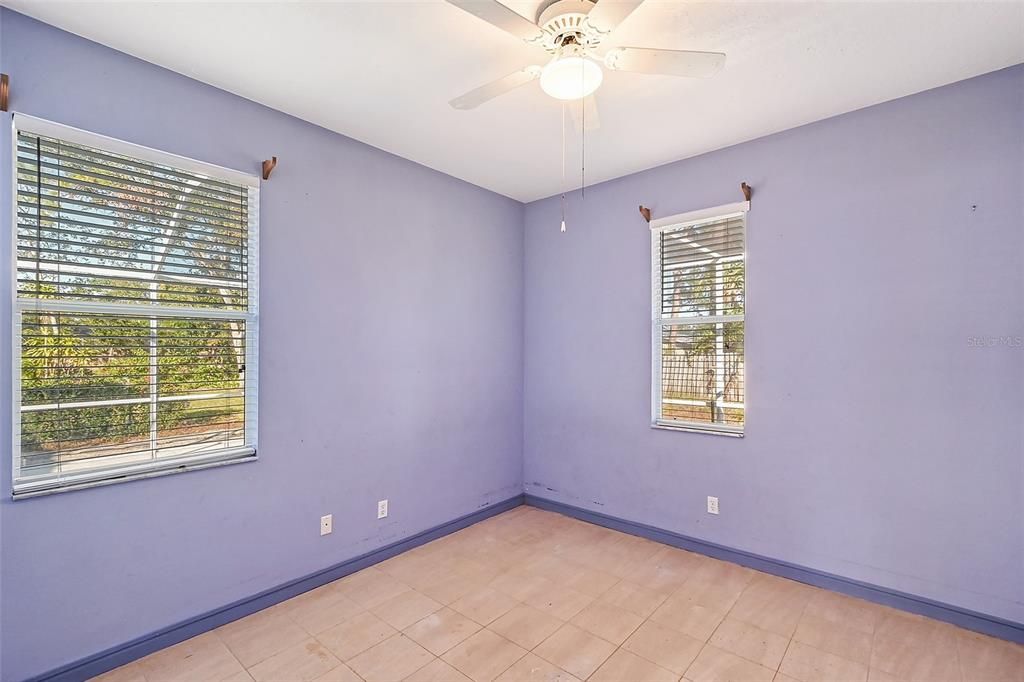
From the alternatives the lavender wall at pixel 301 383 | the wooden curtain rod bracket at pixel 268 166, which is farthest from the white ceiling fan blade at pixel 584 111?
the wooden curtain rod bracket at pixel 268 166

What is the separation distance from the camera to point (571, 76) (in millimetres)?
1674

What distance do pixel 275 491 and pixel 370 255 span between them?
144 cm

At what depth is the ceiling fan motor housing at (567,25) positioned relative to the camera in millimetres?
1597

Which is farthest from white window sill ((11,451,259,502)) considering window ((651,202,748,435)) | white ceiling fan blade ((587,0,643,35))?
window ((651,202,748,435))

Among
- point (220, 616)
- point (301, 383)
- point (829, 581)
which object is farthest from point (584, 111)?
point (220, 616)

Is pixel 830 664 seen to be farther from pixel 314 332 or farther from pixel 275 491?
pixel 314 332

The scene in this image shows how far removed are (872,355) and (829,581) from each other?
1.25 meters

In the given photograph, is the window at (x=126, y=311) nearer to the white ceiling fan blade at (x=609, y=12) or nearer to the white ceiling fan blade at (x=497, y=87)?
the white ceiling fan blade at (x=497, y=87)

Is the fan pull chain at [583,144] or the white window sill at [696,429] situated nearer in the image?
the fan pull chain at [583,144]

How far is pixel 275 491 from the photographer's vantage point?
2.52 meters

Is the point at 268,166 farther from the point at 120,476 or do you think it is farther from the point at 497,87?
the point at 120,476

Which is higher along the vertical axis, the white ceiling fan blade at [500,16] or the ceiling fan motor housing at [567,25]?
the ceiling fan motor housing at [567,25]

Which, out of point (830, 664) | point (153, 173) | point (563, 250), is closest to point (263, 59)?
point (153, 173)

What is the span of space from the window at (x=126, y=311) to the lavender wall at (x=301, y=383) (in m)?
0.07
